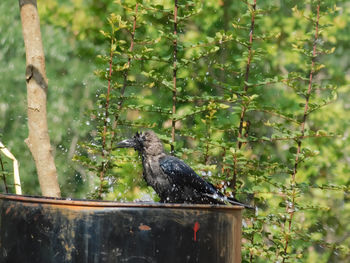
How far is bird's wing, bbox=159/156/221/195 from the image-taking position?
3018 mm

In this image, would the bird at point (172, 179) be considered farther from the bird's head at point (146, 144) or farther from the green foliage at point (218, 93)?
the green foliage at point (218, 93)

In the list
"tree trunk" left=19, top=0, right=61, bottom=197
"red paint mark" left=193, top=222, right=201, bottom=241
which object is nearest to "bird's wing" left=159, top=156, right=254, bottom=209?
"tree trunk" left=19, top=0, right=61, bottom=197

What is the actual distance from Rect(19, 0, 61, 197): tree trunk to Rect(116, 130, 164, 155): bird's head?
611mm

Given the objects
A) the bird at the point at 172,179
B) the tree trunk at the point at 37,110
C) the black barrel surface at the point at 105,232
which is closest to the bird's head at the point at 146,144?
the bird at the point at 172,179

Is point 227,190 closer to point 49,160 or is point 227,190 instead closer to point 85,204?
point 49,160

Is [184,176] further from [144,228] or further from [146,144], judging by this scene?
[144,228]

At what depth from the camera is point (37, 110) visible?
290 centimetres

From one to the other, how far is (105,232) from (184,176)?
5.36ft

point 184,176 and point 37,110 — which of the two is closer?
point 37,110

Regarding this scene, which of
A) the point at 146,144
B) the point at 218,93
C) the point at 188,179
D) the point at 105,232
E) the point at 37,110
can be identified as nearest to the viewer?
the point at 105,232

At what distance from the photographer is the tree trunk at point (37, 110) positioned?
290cm

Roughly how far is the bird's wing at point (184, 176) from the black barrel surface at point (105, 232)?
1.44 m

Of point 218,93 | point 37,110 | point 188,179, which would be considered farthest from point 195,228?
point 218,93

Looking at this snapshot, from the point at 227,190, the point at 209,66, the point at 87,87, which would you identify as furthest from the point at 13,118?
the point at 227,190
